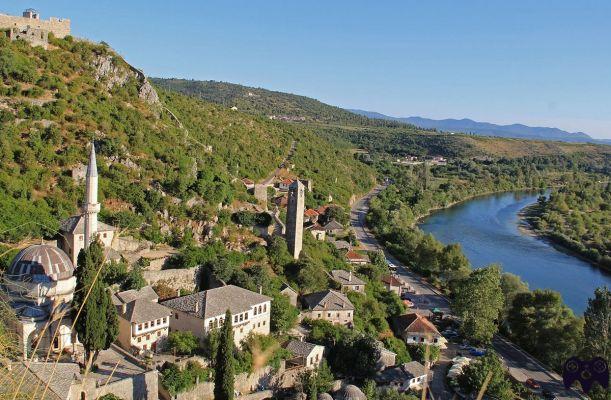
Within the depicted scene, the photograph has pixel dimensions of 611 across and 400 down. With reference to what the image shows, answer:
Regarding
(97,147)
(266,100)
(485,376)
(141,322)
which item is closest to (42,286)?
(141,322)

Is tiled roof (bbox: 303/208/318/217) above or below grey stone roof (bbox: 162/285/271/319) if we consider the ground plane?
below

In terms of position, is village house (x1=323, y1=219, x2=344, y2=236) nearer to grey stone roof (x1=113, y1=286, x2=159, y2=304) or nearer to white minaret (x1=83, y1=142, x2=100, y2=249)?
grey stone roof (x1=113, y1=286, x2=159, y2=304)

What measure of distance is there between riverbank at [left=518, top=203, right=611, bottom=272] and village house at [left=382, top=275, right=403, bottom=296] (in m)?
20.5

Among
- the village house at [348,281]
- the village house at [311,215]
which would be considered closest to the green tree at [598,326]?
the village house at [348,281]

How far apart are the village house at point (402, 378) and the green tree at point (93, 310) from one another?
905 centimetres

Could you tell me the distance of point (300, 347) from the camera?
18.1 m

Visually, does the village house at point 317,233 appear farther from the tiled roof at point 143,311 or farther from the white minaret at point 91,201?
the white minaret at point 91,201

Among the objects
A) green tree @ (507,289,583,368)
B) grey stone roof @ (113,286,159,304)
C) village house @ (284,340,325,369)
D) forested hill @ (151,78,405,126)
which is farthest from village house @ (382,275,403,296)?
forested hill @ (151,78,405,126)

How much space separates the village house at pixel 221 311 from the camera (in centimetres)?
1666

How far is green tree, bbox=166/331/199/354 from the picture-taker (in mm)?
15898

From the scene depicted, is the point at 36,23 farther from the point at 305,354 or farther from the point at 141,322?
the point at 305,354

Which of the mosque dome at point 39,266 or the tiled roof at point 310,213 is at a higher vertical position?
the mosque dome at point 39,266

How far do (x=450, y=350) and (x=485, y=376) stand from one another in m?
5.13

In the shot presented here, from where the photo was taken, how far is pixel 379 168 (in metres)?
74.2
